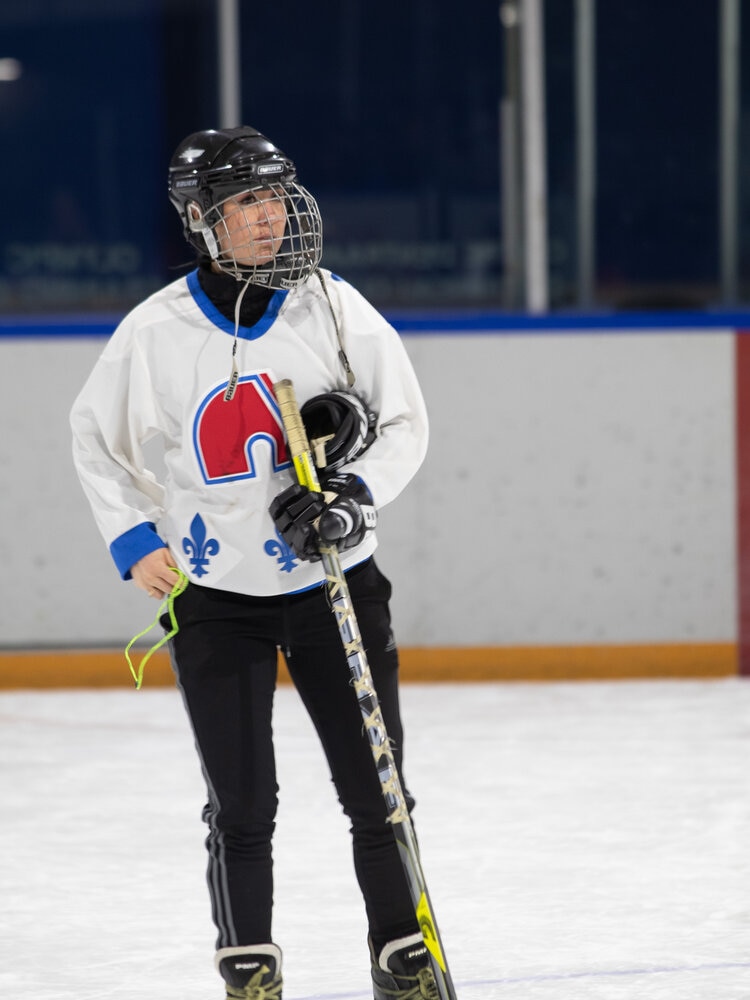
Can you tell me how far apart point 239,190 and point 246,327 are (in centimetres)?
14

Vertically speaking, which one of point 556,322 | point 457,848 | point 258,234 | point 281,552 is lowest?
point 457,848

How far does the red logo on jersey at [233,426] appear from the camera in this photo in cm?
169

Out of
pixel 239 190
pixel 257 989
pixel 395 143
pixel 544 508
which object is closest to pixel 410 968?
pixel 257 989

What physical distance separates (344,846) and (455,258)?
2.75 m

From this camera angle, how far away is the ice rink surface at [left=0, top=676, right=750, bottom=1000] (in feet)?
6.66

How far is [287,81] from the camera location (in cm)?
498

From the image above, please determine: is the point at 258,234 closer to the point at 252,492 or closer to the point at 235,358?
the point at 235,358

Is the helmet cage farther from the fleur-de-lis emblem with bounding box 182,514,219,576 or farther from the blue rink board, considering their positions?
the blue rink board

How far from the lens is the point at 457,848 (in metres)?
2.60

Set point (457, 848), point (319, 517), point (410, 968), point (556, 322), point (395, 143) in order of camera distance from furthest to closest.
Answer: point (395, 143) < point (556, 322) < point (457, 848) < point (410, 968) < point (319, 517)

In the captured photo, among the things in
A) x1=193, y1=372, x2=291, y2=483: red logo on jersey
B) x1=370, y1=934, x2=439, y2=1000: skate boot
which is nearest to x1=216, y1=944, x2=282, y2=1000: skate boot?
x1=370, y1=934, x2=439, y2=1000: skate boot

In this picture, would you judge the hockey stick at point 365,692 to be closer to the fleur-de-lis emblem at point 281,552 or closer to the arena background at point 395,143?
the fleur-de-lis emblem at point 281,552

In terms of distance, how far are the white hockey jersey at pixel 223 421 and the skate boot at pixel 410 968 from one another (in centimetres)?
41

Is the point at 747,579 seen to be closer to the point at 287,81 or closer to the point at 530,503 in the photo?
the point at 530,503
